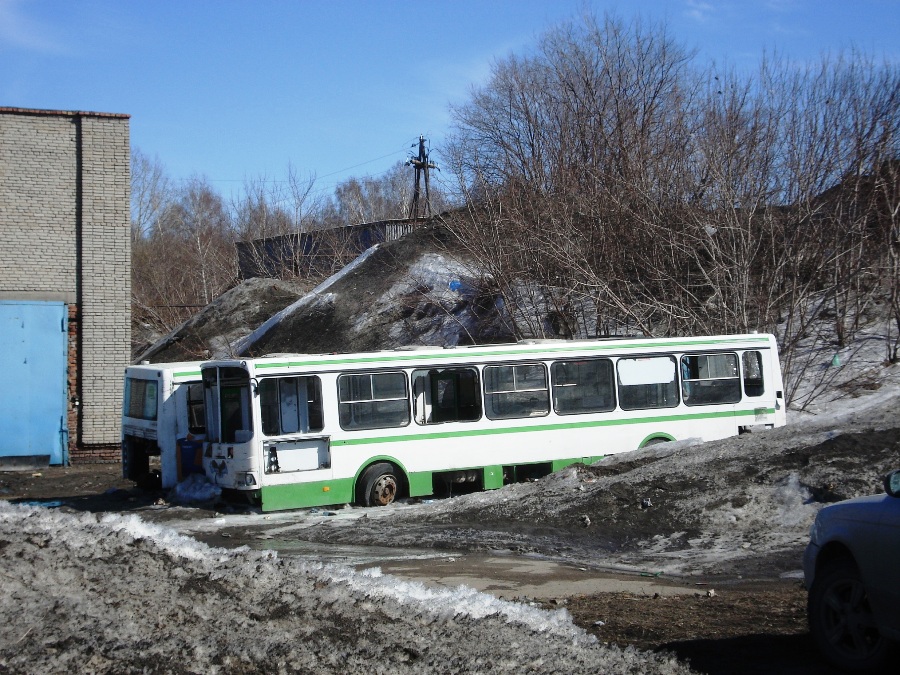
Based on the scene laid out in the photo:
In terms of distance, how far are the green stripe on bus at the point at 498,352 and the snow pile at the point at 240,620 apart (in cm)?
793

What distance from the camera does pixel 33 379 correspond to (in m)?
22.4

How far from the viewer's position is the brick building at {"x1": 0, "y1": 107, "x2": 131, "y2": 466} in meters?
22.3

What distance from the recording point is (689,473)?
13055mm

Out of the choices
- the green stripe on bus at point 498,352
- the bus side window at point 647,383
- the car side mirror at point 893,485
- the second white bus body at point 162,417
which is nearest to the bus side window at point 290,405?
the green stripe on bus at point 498,352

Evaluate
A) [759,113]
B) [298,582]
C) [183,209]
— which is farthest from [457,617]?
Answer: [183,209]

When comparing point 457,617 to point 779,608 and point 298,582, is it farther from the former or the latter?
point 779,608

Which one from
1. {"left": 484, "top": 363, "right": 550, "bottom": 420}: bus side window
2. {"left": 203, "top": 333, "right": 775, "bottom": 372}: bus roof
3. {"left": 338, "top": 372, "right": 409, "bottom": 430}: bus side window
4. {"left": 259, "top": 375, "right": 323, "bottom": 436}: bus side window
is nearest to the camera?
{"left": 259, "top": 375, "right": 323, "bottom": 436}: bus side window

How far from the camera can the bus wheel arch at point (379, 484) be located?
15.1m

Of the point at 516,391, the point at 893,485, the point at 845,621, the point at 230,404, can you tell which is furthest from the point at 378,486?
the point at 893,485

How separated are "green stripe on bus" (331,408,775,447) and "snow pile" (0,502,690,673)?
801cm

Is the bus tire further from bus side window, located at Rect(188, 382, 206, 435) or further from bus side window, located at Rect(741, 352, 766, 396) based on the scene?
bus side window, located at Rect(741, 352, 766, 396)

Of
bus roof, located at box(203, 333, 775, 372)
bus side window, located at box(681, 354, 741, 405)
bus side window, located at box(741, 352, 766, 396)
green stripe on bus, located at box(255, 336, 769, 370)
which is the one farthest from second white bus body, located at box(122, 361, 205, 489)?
bus side window, located at box(741, 352, 766, 396)

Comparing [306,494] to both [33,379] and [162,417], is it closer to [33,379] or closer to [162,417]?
[162,417]

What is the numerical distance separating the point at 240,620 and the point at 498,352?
11.1 meters
